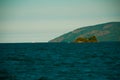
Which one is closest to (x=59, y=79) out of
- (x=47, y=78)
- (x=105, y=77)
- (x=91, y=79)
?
(x=47, y=78)

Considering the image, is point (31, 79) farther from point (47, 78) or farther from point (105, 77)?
point (105, 77)

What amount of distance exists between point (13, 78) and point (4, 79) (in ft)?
7.45

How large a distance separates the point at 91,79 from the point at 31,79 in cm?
810

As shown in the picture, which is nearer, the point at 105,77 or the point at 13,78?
the point at 13,78

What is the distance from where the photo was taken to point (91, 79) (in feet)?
123

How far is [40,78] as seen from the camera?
37.8 m

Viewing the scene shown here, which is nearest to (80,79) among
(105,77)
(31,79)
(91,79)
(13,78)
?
(91,79)

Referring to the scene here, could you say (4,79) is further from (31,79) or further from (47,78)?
(47,78)

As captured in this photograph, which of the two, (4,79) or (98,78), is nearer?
(4,79)

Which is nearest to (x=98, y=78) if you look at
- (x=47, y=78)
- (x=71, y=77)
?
(x=71, y=77)

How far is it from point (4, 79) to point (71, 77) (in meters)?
9.65

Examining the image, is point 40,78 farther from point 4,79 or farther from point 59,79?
point 4,79

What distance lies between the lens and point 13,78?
37094 millimetres

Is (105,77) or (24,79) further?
(105,77)
